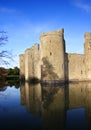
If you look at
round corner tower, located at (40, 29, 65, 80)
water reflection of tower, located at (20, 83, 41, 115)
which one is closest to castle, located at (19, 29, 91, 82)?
round corner tower, located at (40, 29, 65, 80)

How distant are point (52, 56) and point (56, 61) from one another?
2.34ft

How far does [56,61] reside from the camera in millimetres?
26047

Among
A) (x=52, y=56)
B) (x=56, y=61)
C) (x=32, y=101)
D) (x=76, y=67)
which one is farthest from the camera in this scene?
(x=76, y=67)

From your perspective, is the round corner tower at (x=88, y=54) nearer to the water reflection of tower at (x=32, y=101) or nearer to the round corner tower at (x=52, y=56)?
the round corner tower at (x=52, y=56)

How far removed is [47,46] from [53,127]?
775 inches

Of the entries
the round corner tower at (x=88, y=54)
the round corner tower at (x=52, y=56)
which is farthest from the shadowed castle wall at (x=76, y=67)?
the round corner tower at (x=52, y=56)

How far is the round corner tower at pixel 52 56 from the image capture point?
85.0 feet

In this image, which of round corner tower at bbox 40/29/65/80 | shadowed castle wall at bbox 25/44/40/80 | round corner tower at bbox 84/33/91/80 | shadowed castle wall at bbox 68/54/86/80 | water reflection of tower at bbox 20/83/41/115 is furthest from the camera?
round corner tower at bbox 84/33/91/80

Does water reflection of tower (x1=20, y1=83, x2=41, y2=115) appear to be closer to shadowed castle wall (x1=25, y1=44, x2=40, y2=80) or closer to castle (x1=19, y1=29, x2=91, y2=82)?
castle (x1=19, y1=29, x2=91, y2=82)

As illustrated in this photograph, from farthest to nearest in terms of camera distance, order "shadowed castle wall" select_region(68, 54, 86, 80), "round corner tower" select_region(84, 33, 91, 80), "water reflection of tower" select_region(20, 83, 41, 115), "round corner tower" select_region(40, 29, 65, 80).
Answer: "round corner tower" select_region(84, 33, 91, 80) → "shadowed castle wall" select_region(68, 54, 86, 80) → "round corner tower" select_region(40, 29, 65, 80) → "water reflection of tower" select_region(20, 83, 41, 115)

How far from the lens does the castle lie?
25969mm

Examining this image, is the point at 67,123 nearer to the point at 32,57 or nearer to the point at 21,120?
the point at 21,120

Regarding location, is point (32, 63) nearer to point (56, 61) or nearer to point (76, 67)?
point (76, 67)

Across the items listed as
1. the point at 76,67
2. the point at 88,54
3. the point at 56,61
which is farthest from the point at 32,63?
the point at 56,61
